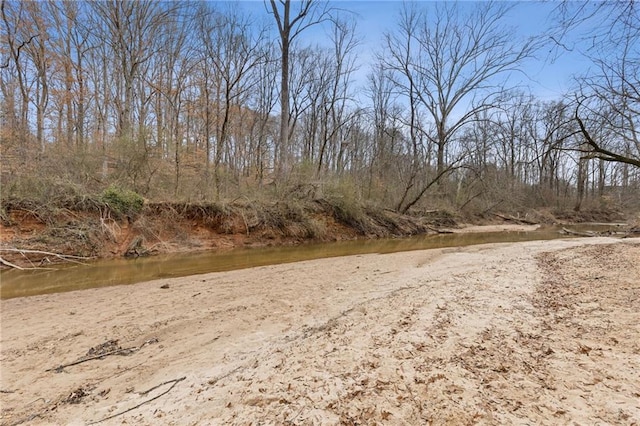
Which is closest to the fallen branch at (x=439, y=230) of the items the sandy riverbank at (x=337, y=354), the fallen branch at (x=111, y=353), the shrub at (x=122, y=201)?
the sandy riverbank at (x=337, y=354)

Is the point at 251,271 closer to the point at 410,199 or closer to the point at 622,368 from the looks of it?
the point at 622,368

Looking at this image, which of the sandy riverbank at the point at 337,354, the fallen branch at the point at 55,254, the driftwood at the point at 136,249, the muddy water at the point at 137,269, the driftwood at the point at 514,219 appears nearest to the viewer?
the sandy riverbank at the point at 337,354

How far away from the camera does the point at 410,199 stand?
2236cm

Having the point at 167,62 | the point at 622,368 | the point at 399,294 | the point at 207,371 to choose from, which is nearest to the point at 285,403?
the point at 207,371

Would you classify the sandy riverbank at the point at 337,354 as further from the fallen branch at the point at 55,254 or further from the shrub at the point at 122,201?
the shrub at the point at 122,201

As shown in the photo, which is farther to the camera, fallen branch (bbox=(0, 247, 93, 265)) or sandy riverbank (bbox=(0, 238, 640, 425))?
fallen branch (bbox=(0, 247, 93, 265))

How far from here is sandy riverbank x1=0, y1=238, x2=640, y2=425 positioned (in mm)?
2031

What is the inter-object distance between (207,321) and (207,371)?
144cm

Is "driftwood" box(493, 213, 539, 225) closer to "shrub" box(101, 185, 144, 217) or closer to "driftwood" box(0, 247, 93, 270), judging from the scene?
"shrub" box(101, 185, 144, 217)

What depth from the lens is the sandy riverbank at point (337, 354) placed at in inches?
80.0

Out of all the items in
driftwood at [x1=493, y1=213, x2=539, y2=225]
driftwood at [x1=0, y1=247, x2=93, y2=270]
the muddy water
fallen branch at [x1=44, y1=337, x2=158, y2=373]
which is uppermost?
driftwood at [x1=493, y1=213, x2=539, y2=225]

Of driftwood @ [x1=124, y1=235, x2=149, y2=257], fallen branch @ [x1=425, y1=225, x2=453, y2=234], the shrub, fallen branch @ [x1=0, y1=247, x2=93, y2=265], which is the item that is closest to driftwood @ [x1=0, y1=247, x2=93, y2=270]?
fallen branch @ [x1=0, y1=247, x2=93, y2=265]

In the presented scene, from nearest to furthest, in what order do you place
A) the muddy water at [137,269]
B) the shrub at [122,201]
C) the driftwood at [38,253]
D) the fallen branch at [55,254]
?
the muddy water at [137,269], the driftwood at [38,253], the fallen branch at [55,254], the shrub at [122,201]

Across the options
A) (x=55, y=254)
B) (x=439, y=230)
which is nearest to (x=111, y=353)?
(x=55, y=254)
